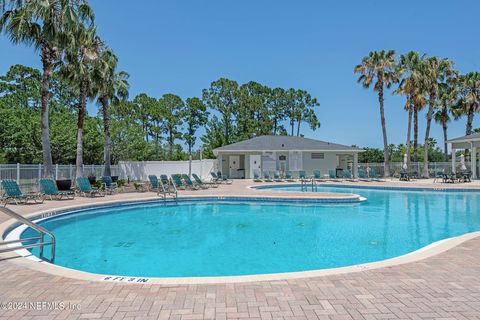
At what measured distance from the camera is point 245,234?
389 inches

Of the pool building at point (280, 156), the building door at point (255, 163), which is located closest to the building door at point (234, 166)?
the pool building at point (280, 156)

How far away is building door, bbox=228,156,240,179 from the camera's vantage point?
30.6 m

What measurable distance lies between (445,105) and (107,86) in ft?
106

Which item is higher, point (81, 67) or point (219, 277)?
point (81, 67)

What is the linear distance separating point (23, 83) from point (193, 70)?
20.7 meters

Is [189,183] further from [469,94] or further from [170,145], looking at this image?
[469,94]

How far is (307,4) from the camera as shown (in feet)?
67.0

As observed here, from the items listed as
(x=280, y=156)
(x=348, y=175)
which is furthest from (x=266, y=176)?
(x=348, y=175)

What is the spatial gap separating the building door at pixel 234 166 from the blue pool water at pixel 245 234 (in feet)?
47.7

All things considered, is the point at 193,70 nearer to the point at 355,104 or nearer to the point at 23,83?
the point at 355,104

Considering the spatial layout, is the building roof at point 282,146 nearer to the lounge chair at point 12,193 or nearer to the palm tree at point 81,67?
the palm tree at point 81,67

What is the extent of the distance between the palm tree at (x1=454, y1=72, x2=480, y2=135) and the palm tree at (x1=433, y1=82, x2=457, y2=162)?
2.51ft

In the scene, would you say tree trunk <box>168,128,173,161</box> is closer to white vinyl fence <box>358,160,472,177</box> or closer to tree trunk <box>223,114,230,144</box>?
tree trunk <box>223,114,230,144</box>

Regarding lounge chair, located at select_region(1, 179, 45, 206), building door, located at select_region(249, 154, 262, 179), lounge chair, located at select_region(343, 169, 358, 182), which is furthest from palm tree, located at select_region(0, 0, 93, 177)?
lounge chair, located at select_region(343, 169, 358, 182)
